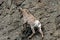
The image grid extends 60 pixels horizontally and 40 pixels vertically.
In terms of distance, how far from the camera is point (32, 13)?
32.1 feet

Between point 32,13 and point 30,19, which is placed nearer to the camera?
point 30,19

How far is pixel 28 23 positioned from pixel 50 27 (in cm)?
68

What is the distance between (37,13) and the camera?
9.65 metres

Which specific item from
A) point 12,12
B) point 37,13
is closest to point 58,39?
point 37,13

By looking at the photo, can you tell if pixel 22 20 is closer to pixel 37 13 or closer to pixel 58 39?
pixel 37 13

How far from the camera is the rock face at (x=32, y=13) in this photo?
8.83 metres

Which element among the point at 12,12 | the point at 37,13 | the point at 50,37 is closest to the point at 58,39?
the point at 50,37

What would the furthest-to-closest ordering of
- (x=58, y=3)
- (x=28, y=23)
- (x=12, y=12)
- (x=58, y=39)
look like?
(x=12, y=12) → (x=58, y=3) → (x=28, y=23) → (x=58, y=39)

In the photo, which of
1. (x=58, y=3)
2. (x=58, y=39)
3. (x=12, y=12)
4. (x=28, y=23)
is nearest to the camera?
(x=58, y=39)

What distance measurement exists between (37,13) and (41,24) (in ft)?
2.16

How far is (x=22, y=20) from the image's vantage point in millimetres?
9695

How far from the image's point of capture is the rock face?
8.83 m

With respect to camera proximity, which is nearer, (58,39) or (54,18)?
(58,39)

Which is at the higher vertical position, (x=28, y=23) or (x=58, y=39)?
(x=28, y=23)
